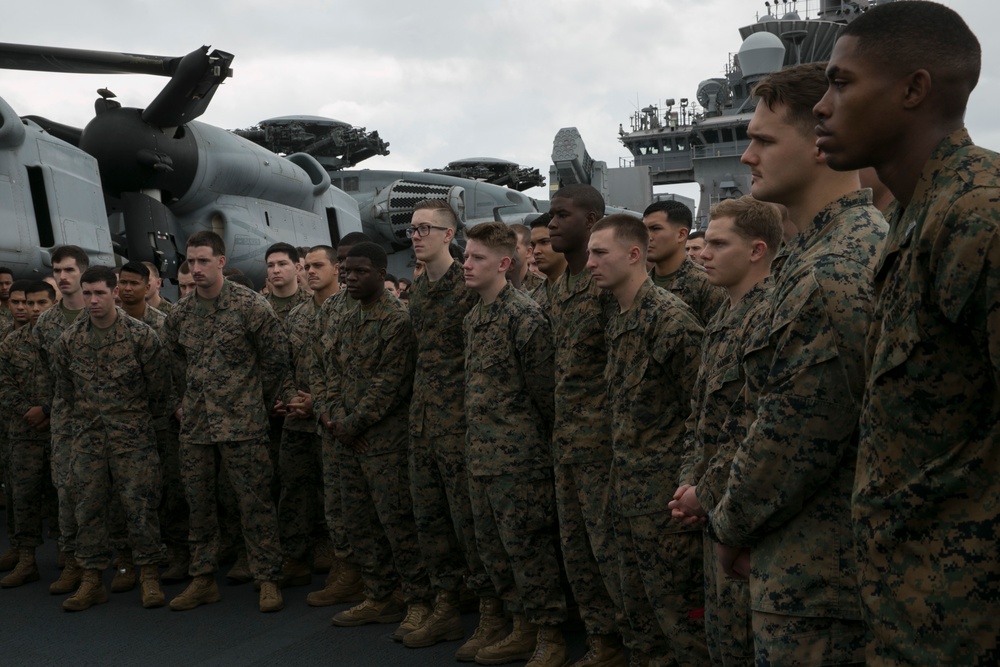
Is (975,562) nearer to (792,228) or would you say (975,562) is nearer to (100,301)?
(792,228)

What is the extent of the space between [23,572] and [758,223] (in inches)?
178

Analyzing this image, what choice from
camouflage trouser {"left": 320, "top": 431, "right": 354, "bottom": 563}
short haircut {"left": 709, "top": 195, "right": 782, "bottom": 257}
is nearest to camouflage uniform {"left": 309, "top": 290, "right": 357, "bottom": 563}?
camouflage trouser {"left": 320, "top": 431, "right": 354, "bottom": 563}

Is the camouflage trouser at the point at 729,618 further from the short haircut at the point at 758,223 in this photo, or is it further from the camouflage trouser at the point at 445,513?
the camouflage trouser at the point at 445,513

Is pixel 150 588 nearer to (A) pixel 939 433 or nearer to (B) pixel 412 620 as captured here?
(B) pixel 412 620

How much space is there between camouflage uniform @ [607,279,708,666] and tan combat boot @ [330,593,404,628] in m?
1.58

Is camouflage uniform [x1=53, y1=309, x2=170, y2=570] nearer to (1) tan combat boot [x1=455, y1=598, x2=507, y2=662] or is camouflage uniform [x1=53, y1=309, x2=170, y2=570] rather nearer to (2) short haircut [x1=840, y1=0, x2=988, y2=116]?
(1) tan combat boot [x1=455, y1=598, x2=507, y2=662]

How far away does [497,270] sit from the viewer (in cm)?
390

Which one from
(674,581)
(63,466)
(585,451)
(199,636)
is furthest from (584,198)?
(63,466)

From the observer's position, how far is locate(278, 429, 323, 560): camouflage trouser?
5.19m

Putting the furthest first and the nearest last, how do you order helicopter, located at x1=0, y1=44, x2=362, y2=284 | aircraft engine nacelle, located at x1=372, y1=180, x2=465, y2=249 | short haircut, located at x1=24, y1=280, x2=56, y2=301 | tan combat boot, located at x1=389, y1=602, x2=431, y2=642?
aircraft engine nacelle, located at x1=372, y1=180, x2=465, y2=249 < helicopter, located at x1=0, y1=44, x2=362, y2=284 < short haircut, located at x1=24, y1=280, x2=56, y2=301 < tan combat boot, located at x1=389, y1=602, x2=431, y2=642

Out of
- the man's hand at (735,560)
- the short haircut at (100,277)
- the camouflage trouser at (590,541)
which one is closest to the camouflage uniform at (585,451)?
the camouflage trouser at (590,541)

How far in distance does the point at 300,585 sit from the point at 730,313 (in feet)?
11.2

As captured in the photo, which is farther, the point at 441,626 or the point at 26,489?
the point at 26,489

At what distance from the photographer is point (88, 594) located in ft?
15.7
